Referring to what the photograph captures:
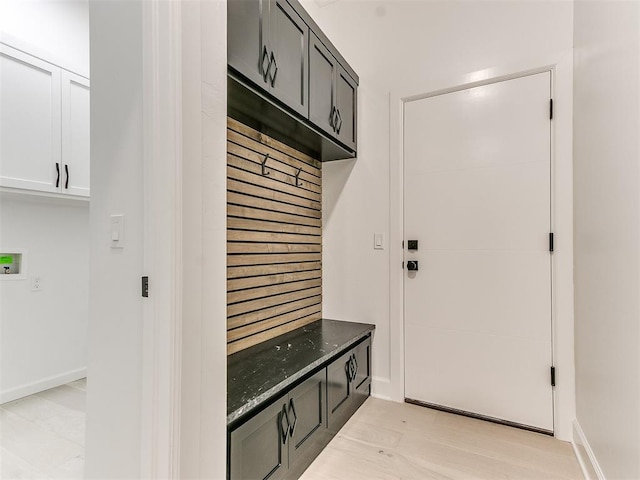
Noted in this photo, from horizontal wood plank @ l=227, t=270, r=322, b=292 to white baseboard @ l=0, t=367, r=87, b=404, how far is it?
6.85 ft

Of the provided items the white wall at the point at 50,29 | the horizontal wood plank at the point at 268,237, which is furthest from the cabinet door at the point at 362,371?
the white wall at the point at 50,29

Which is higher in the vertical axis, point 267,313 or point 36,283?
point 36,283

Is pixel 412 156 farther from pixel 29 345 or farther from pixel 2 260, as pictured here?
pixel 29 345

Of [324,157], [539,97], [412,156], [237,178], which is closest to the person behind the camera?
[237,178]

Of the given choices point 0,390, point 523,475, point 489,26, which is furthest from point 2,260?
point 489,26

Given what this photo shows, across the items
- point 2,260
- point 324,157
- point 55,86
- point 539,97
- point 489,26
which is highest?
Result: point 489,26

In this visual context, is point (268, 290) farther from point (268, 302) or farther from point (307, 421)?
point (307, 421)

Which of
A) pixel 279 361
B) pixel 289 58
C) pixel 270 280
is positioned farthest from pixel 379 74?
pixel 279 361

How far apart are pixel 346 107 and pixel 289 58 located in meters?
0.74

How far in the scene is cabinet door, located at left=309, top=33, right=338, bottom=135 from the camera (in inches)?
79.0

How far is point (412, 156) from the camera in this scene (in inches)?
96.1

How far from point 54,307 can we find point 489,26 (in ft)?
12.6

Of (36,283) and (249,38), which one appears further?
(36,283)

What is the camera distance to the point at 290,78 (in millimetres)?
1794
